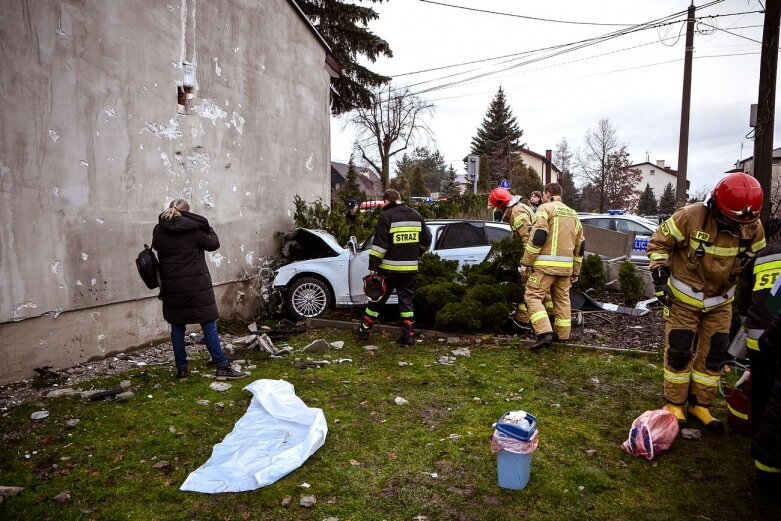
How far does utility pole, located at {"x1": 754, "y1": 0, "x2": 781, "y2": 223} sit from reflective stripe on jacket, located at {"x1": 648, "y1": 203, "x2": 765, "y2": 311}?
5344 millimetres

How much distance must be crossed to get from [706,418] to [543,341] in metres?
2.32

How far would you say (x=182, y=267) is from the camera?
5.29m

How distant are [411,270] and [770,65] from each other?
22.3 ft

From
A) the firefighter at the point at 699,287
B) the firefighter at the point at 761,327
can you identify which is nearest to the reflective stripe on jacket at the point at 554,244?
the firefighter at the point at 699,287

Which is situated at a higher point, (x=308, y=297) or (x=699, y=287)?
(x=699, y=287)

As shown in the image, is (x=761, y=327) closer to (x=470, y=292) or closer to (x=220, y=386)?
(x=470, y=292)

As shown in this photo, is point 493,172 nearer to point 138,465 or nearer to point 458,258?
Answer: point 458,258

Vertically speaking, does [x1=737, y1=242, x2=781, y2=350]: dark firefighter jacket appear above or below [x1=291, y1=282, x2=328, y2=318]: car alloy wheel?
above

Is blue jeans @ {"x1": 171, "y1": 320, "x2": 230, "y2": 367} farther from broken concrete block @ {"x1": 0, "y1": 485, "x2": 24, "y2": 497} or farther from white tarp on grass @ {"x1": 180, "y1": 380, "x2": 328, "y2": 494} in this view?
broken concrete block @ {"x1": 0, "y1": 485, "x2": 24, "y2": 497}

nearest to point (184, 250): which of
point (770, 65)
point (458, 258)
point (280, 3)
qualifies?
point (458, 258)

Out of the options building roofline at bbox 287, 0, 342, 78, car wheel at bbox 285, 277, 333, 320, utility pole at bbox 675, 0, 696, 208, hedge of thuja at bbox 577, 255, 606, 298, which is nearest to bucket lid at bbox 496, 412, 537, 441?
car wheel at bbox 285, 277, 333, 320

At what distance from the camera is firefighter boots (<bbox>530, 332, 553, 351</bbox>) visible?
6281 millimetres

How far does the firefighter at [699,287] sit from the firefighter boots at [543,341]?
2.13 metres

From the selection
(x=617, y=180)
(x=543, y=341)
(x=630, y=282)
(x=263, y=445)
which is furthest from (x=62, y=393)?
(x=617, y=180)
